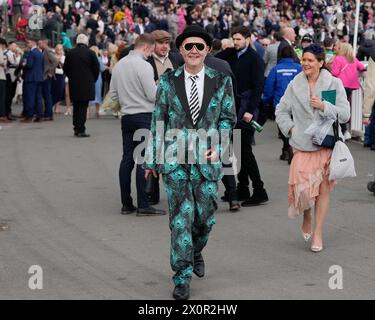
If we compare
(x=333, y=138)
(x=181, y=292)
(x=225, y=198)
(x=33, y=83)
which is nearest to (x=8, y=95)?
(x=33, y=83)

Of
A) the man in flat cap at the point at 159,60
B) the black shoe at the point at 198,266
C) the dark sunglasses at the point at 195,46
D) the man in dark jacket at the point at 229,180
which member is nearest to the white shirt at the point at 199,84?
the dark sunglasses at the point at 195,46

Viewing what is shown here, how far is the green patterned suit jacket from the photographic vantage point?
7523 millimetres

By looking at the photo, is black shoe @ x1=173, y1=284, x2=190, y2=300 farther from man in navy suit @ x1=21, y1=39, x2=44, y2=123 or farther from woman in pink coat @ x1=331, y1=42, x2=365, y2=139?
man in navy suit @ x1=21, y1=39, x2=44, y2=123

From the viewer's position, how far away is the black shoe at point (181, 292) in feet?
24.2

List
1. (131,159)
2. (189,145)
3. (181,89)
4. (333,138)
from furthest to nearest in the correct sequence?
(131,159) → (333,138) → (181,89) → (189,145)

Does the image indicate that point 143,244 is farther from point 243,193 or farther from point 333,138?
point 243,193

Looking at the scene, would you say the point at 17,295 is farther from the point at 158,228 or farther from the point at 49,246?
the point at 158,228

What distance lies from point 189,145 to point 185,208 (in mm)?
451

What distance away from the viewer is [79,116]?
18.2 m

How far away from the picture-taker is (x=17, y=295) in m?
7.45

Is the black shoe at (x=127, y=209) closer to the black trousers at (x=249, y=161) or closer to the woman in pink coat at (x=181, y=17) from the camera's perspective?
the black trousers at (x=249, y=161)

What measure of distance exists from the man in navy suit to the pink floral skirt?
12.4m

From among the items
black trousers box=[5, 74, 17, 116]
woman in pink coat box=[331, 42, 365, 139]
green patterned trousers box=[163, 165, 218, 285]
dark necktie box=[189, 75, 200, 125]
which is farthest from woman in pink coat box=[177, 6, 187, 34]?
green patterned trousers box=[163, 165, 218, 285]
